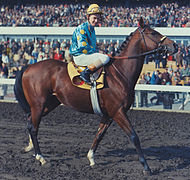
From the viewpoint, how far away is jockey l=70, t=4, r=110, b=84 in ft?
17.3

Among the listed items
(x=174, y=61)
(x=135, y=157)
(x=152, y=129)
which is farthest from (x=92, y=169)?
(x=174, y=61)

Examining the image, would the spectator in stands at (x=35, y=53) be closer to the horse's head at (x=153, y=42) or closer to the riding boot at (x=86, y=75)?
the riding boot at (x=86, y=75)

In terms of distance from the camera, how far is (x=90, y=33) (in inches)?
213

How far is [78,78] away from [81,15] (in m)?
27.5

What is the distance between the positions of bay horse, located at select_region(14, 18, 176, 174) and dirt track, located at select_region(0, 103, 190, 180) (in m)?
0.27

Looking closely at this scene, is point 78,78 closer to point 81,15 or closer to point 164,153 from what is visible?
point 164,153

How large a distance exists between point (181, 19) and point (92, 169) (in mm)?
25240

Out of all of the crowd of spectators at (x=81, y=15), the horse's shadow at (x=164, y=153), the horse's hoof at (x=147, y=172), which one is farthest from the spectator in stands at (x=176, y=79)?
the crowd of spectators at (x=81, y=15)

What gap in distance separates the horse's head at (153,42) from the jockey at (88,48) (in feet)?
1.97

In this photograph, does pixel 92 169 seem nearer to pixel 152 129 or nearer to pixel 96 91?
pixel 96 91

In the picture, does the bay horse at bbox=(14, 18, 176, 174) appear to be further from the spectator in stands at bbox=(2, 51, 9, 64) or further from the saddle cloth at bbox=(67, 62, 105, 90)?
the spectator in stands at bbox=(2, 51, 9, 64)

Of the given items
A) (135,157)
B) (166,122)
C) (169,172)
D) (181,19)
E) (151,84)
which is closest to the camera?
(169,172)

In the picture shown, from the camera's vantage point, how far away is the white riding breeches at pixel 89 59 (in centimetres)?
529

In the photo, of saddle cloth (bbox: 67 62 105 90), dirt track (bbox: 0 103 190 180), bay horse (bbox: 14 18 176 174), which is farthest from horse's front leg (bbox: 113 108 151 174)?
saddle cloth (bbox: 67 62 105 90)
